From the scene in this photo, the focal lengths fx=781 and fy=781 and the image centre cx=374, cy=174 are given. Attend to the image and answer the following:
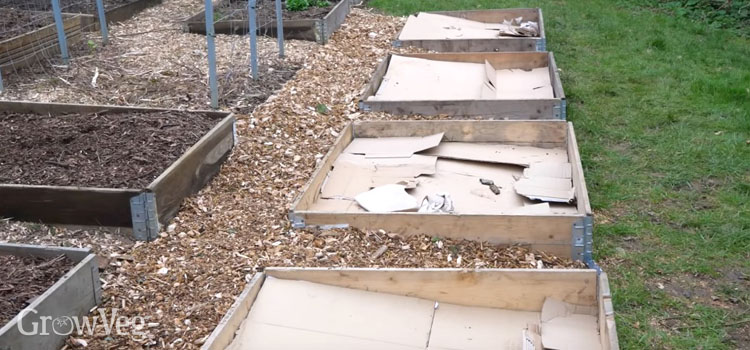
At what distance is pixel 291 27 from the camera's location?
838 cm

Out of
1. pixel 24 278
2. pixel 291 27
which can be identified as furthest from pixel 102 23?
pixel 24 278

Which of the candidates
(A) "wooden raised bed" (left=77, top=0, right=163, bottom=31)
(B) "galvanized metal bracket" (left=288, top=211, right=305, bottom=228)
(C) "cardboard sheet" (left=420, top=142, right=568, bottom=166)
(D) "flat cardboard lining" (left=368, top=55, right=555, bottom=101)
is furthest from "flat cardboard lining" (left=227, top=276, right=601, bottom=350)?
(A) "wooden raised bed" (left=77, top=0, right=163, bottom=31)

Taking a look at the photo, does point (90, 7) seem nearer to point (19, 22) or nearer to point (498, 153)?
point (19, 22)

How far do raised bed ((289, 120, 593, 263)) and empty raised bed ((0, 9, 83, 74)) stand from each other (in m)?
3.30

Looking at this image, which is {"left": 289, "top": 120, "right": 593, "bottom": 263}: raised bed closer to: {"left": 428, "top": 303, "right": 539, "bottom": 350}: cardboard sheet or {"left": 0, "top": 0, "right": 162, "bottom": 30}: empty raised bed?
{"left": 428, "top": 303, "right": 539, "bottom": 350}: cardboard sheet

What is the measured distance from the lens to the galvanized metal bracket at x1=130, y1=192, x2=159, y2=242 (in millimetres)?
3967

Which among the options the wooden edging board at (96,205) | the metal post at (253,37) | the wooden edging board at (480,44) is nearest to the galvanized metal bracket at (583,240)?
the wooden edging board at (96,205)

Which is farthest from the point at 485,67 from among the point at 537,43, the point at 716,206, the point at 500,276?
the point at 500,276

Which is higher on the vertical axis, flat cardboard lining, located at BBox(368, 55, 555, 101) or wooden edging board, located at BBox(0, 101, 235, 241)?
wooden edging board, located at BBox(0, 101, 235, 241)

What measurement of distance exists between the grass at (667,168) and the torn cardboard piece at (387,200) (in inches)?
42.7

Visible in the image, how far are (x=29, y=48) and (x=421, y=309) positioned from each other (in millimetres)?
5212

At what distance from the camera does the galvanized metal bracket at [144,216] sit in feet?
13.0

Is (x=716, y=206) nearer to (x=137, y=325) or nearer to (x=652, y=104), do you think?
(x=652, y=104)

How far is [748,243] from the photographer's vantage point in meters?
4.36
